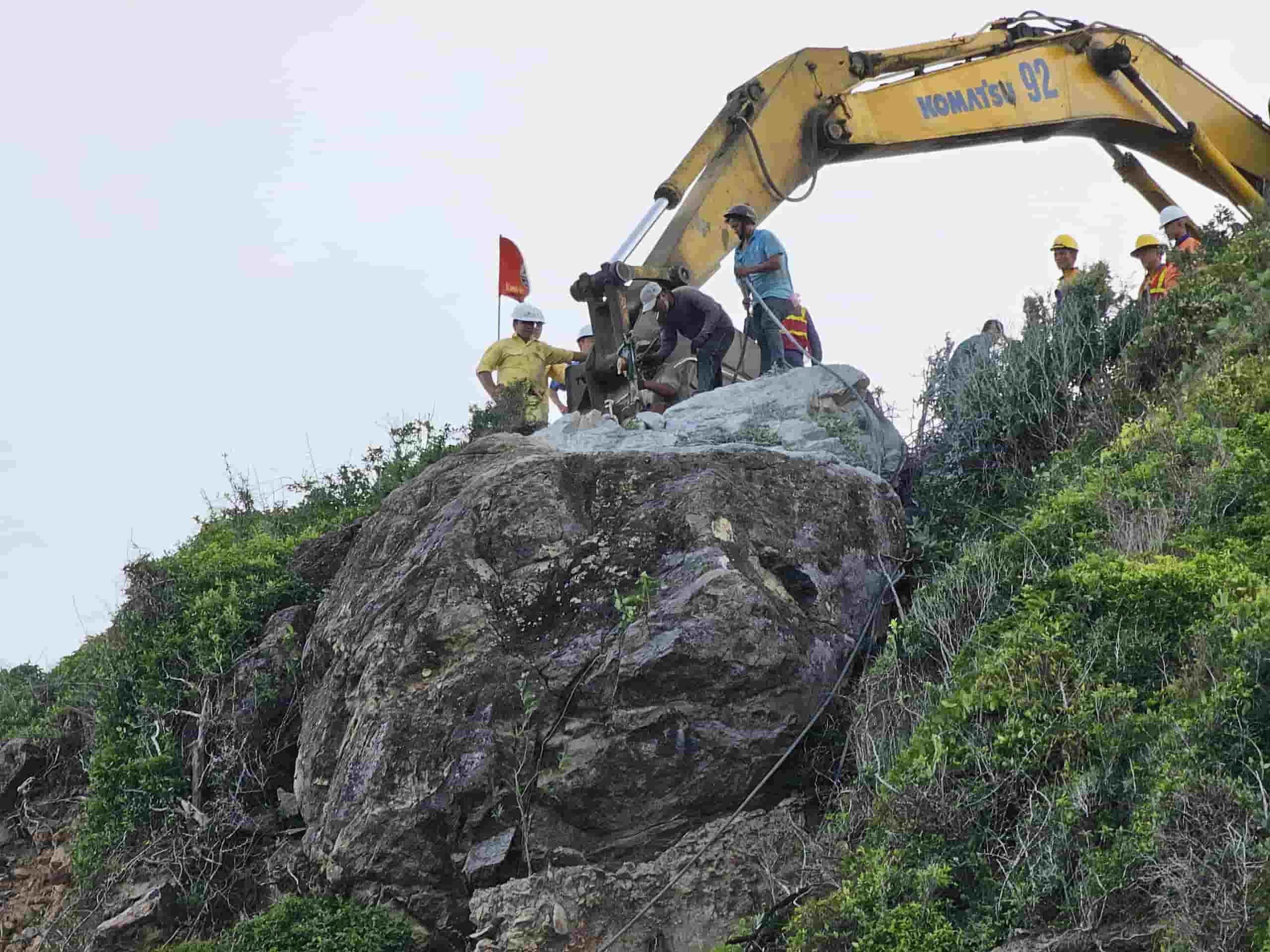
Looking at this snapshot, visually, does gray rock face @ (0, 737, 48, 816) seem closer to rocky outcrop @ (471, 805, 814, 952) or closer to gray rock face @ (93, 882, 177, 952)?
gray rock face @ (93, 882, 177, 952)

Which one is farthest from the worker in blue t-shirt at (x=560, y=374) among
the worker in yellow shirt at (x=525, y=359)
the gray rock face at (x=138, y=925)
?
the gray rock face at (x=138, y=925)

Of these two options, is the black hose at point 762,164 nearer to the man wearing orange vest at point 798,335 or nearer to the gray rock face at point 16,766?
the man wearing orange vest at point 798,335

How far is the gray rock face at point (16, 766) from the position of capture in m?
10.5

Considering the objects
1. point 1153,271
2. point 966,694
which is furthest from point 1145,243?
point 966,694

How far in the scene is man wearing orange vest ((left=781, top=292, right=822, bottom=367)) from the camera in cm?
1123

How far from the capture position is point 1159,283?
37.6ft

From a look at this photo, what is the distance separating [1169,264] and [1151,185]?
260 cm

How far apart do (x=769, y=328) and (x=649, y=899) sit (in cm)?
524

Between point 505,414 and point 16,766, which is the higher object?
point 505,414

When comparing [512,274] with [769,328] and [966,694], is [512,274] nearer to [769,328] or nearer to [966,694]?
[769,328]

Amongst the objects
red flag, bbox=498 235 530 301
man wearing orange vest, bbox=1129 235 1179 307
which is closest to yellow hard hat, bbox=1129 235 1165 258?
man wearing orange vest, bbox=1129 235 1179 307

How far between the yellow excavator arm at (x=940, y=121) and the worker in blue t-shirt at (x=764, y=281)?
0.30m

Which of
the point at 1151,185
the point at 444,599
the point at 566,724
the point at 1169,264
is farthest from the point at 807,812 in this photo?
the point at 1151,185

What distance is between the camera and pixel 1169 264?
11.9 m
